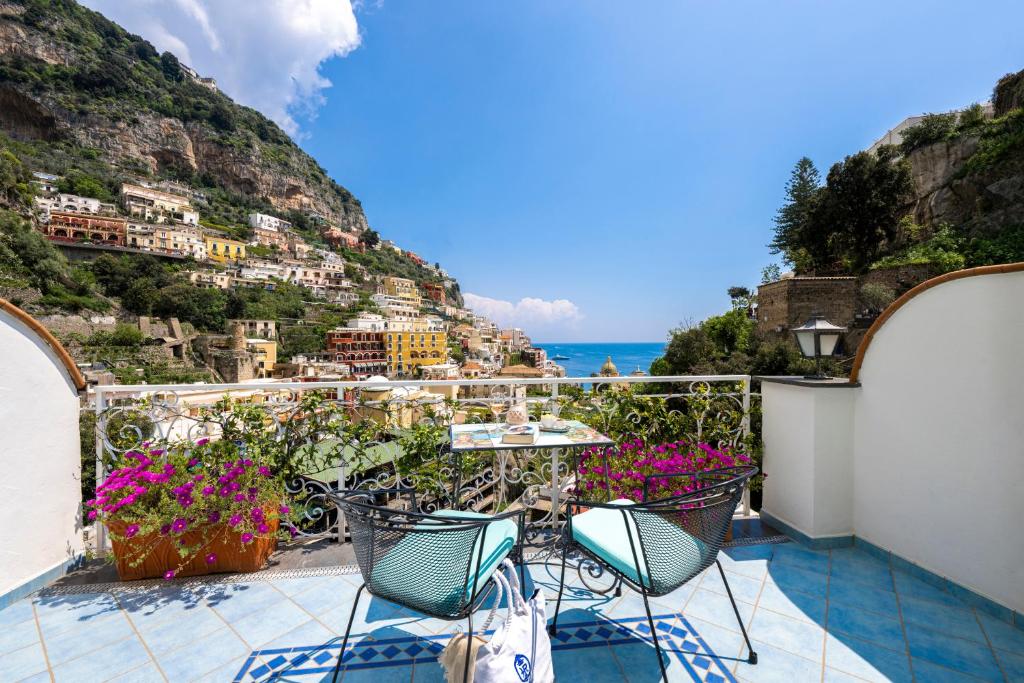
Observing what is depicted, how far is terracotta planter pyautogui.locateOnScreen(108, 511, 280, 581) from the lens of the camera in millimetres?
2104

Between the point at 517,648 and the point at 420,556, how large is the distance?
0.38 metres

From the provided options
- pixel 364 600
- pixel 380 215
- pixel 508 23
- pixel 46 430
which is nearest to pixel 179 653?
pixel 364 600

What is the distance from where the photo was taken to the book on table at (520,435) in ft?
6.65

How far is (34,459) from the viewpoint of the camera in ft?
6.64

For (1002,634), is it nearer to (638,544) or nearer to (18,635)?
(638,544)

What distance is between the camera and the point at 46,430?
82.2 inches

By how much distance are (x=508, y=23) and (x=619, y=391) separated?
7270mm

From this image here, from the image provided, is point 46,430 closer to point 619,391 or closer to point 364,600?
point 364,600

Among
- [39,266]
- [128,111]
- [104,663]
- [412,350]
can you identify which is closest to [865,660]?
[104,663]

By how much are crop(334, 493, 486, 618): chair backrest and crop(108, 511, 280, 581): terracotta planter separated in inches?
53.2

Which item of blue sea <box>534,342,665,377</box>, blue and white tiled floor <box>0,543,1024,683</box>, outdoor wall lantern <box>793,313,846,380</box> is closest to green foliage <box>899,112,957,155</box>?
blue sea <box>534,342,665,377</box>

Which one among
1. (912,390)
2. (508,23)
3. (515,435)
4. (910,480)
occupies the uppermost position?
(508,23)

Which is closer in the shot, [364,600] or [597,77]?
[364,600]

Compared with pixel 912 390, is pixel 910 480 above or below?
below
